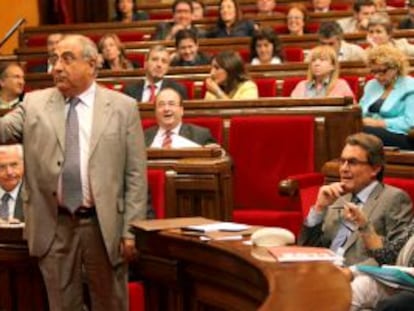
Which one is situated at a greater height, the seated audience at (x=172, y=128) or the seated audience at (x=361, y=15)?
the seated audience at (x=361, y=15)

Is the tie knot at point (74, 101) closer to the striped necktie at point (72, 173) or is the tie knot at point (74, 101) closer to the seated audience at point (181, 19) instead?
the striped necktie at point (72, 173)

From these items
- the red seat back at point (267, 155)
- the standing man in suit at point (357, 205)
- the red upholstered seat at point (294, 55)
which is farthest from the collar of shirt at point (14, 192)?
the red upholstered seat at point (294, 55)

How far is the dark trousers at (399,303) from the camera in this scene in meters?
2.54

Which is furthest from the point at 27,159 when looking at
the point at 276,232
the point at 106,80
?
the point at 106,80

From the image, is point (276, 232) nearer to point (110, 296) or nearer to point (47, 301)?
point (110, 296)

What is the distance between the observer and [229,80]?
5.05 metres

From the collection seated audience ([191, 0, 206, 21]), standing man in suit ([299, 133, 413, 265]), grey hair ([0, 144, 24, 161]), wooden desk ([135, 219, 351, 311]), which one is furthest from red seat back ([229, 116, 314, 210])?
seated audience ([191, 0, 206, 21])

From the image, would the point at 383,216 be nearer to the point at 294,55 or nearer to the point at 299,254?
the point at 299,254

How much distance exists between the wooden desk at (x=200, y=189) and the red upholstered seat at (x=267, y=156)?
2.00ft

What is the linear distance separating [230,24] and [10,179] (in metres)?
3.52

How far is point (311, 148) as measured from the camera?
430 cm

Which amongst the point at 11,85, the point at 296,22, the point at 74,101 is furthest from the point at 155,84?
the point at 74,101

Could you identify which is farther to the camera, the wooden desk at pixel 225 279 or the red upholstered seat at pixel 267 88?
the red upholstered seat at pixel 267 88

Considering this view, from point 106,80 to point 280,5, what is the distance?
2.73m
